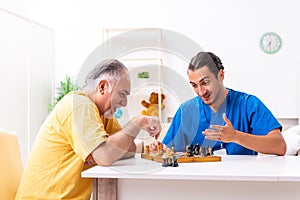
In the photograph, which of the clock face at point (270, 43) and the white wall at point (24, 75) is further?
the clock face at point (270, 43)

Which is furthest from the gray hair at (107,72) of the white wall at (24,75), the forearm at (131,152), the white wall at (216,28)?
the white wall at (216,28)

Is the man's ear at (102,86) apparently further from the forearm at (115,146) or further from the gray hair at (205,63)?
the gray hair at (205,63)

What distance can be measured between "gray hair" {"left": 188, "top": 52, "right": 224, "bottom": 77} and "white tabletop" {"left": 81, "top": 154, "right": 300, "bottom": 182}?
38 cm

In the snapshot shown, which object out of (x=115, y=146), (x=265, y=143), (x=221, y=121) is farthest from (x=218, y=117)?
(x=115, y=146)

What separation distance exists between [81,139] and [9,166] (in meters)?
0.39

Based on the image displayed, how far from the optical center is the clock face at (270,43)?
4.52 meters

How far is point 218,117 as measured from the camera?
81.8 inches

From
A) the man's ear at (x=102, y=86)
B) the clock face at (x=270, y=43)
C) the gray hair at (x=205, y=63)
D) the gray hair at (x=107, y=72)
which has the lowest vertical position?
the man's ear at (x=102, y=86)

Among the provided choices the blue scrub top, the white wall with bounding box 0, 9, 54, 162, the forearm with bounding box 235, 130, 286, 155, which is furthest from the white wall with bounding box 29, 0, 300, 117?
the forearm with bounding box 235, 130, 286, 155

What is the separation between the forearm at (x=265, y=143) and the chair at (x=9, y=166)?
0.87 metres

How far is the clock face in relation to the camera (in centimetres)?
452

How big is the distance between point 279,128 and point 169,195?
71 centimetres

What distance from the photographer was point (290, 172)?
4.61ft

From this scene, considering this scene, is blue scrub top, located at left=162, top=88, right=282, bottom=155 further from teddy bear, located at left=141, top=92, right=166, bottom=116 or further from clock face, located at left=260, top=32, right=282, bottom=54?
clock face, located at left=260, top=32, right=282, bottom=54
